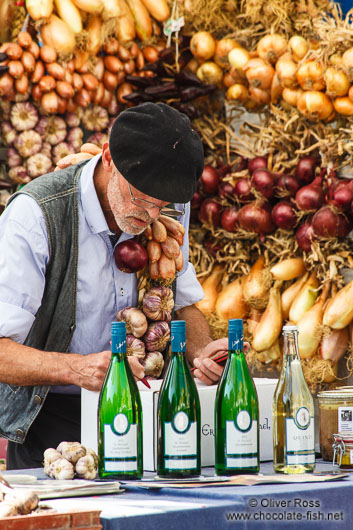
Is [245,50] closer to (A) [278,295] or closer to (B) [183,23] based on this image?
(B) [183,23]

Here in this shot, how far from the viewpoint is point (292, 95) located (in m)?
3.73

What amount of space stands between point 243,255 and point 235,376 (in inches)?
89.8

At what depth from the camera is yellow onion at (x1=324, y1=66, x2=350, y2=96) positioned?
3.48m

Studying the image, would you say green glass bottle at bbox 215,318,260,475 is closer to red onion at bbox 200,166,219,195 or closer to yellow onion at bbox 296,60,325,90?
yellow onion at bbox 296,60,325,90

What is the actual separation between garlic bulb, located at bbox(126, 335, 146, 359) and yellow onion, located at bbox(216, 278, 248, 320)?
1438 millimetres

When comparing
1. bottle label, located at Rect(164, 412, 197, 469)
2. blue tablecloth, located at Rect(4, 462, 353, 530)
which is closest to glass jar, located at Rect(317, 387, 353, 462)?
blue tablecloth, located at Rect(4, 462, 353, 530)

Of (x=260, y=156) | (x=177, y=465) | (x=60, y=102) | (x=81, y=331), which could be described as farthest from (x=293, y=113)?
(x=177, y=465)

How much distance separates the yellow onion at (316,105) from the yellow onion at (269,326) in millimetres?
826

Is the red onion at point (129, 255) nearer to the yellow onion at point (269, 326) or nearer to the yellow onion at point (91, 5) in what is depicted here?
the yellow onion at point (269, 326)

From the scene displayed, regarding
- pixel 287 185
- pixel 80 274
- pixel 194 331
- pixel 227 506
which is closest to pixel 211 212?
pixel 287 185

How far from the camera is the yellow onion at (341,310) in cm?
339

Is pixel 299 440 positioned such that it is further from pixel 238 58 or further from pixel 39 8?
pixel 39 8

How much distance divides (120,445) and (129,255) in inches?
33.3

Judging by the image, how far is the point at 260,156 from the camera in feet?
12.8
